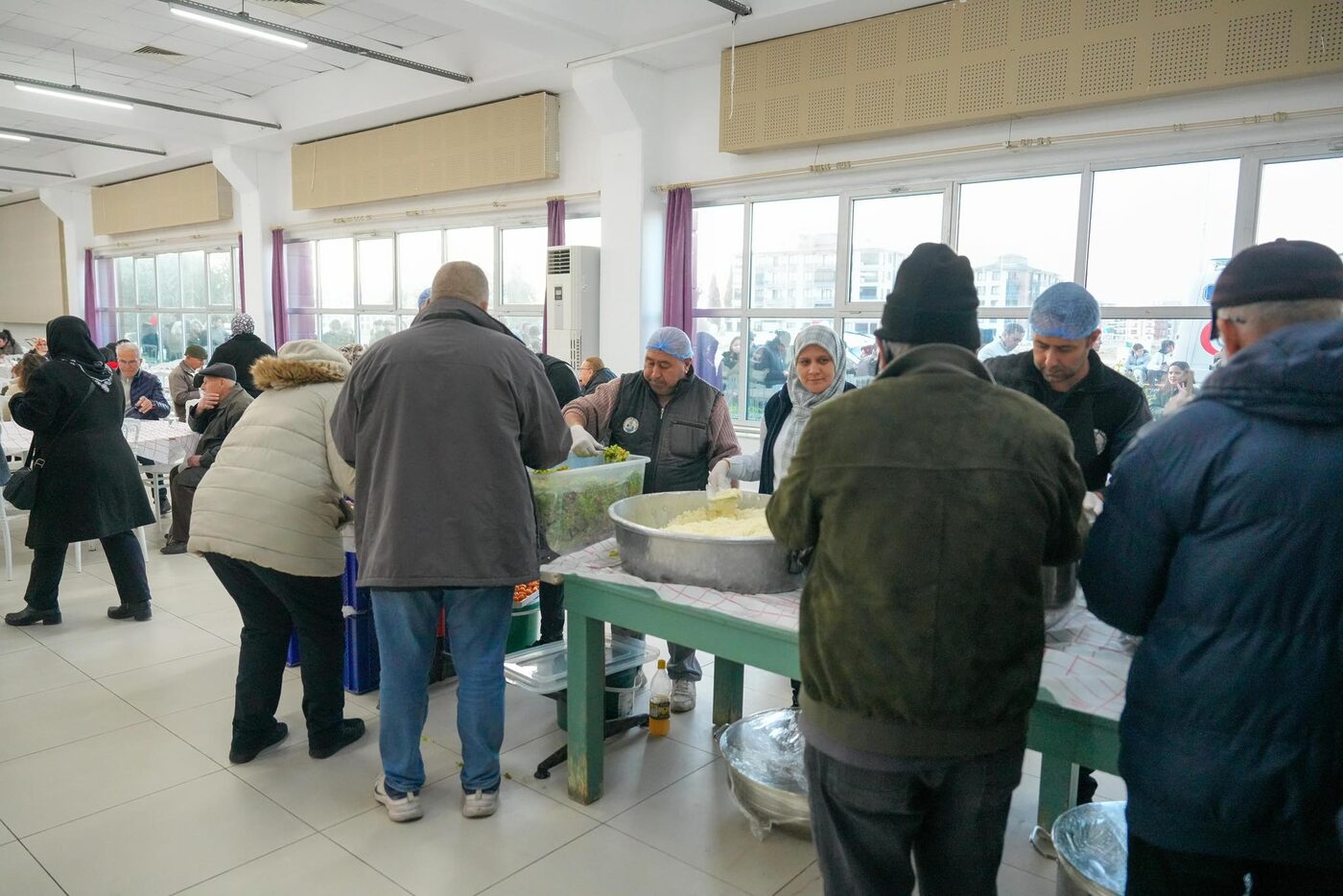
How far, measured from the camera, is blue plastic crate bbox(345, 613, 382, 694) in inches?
126

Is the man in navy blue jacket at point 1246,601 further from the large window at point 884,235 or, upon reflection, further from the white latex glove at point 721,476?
the large window at point 884,235

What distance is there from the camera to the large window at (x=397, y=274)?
7.46 meters

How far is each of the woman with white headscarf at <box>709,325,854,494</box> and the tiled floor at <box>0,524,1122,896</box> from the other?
3.03ft

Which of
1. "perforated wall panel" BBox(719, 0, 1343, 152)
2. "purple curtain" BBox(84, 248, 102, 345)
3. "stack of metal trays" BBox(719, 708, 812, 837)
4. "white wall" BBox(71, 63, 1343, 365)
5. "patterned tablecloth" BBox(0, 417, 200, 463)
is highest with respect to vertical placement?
"perforated wall panel" BBox(719, 0, 1343, 152)

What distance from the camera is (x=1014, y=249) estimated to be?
5.04 metres

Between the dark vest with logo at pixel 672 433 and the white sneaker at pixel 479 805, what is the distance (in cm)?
115

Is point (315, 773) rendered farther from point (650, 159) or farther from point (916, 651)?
point (650, 159)

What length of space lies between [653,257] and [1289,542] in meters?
5.48

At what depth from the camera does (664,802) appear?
253cm

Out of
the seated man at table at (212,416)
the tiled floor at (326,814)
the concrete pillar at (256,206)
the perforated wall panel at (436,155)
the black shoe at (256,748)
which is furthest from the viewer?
the concrete pillar at (256,206)

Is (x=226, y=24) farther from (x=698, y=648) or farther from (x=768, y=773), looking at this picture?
(x=768, y=773)

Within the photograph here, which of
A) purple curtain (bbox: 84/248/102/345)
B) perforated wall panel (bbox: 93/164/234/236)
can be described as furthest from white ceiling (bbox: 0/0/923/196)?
purple curtain (bbox: 84/248/102/345)

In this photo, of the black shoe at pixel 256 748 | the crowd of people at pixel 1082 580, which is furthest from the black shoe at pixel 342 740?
the crowd of people at pixel 1082 580

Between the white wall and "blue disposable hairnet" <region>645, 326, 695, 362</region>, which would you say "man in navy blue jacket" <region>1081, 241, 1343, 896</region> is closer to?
"blue disposable hairnet" <region>645, 326, 695, 362</region>
